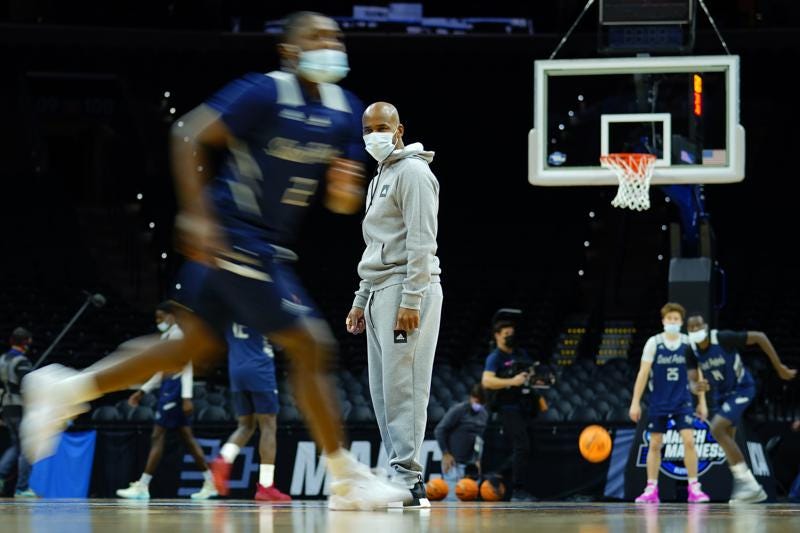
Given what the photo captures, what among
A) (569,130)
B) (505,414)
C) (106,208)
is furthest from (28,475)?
(106,208)

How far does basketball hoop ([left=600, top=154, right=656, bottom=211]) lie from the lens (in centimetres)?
1224

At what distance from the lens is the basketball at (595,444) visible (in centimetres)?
1371

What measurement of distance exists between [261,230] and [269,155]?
0.98 ft

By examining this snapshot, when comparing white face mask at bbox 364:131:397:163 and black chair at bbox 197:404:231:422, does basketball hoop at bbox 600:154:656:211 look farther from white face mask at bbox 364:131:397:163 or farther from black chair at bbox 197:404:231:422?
white face mask at bbox 364:131:397:163

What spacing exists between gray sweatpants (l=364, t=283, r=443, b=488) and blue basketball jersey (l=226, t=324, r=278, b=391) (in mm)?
4772

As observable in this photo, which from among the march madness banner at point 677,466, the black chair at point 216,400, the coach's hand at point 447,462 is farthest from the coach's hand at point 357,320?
the black chair at point 216,400

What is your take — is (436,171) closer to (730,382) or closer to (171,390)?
(171,390)

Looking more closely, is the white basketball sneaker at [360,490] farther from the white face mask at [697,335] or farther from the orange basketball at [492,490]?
the orange basketball at [492,490]

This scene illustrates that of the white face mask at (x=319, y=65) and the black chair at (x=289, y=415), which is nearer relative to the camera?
the white face mask at (x=319, y=65)

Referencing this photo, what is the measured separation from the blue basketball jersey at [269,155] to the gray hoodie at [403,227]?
104cm

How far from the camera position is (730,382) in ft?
41.2

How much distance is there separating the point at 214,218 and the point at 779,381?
14040mm

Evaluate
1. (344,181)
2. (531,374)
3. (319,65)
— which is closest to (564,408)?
(531,374)

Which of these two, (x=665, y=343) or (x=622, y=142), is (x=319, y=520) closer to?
(x=665, y=343)
